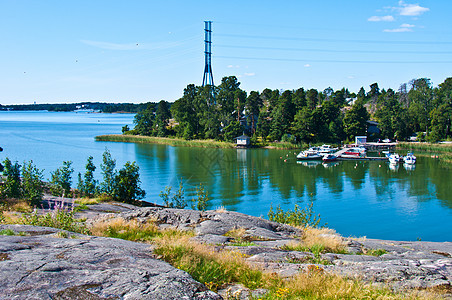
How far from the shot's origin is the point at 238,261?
8.41 m

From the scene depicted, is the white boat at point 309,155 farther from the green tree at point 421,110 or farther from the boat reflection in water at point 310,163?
the green tree at point 421,110

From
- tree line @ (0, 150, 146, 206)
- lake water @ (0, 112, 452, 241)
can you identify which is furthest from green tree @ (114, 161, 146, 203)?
lake water @ (0, 112, 452, 241)

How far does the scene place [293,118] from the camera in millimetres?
100188

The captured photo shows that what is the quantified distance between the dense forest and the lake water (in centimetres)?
1731

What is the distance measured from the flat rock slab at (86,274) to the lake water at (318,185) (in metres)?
21.9

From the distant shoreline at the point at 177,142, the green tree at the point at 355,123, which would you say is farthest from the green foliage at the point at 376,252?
the green tree at the point at 355,123

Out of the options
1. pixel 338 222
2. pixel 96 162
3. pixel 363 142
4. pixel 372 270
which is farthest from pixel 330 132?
pixel 372 270

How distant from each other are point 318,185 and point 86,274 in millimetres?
46019

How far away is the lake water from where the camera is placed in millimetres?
32941

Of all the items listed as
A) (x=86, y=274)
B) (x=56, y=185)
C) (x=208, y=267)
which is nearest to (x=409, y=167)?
(x=56, y=185)

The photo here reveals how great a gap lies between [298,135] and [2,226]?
8736cm

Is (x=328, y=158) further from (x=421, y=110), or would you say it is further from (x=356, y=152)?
(x=421, y=110)

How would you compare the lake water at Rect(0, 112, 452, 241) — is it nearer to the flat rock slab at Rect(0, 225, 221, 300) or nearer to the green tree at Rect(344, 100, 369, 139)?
the flat rock slab at Rect(0, 225, 221, 300)

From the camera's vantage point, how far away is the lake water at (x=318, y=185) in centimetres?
3294
